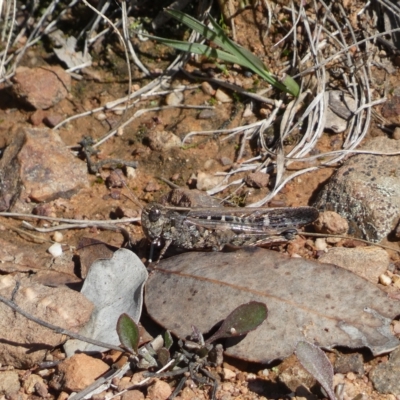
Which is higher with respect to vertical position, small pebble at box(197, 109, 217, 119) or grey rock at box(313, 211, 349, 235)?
small pebble at box(197, 109, 217, 119)

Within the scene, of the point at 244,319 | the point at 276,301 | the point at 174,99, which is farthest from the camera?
the point at 174,99

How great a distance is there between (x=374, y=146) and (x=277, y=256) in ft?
2.99

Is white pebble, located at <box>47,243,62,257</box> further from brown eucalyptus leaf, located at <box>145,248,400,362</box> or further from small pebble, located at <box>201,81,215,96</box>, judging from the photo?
small pebble, located at <box>201,81,215,96</box>

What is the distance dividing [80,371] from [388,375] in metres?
1.04

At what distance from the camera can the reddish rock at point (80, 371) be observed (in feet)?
7.22

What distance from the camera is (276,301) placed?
2.25 metres

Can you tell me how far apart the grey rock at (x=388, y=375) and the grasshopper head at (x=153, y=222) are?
999 mm

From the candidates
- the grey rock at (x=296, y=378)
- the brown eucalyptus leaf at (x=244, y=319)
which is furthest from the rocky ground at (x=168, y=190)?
the brown eucalyptus leaf at (x=244, y=319)

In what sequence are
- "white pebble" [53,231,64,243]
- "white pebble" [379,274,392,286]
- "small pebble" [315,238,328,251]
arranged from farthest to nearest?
"white pebble" [53,231,64,243] → "small pebble" [315,238,328,251] → "white pebble" [379,274,392,286]

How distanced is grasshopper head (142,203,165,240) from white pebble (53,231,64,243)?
1.58 ft

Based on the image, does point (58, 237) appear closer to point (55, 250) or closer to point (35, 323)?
point (55, 250)

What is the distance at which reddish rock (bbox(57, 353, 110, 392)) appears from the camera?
7.22ft

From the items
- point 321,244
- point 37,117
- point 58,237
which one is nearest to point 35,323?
point 58,237

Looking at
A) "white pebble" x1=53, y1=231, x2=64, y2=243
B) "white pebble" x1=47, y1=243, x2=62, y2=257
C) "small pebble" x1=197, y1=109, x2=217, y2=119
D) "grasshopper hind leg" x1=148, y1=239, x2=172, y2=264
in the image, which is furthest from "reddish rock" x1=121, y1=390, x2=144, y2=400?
"small pebble" x1=197, y1=109, x2=217, y2=119
